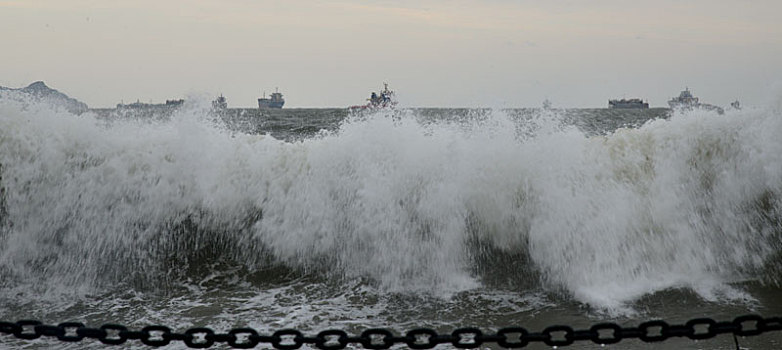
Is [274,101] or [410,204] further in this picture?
[274,101]

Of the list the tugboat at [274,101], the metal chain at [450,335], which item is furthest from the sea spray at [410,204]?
the tugboat at [274,101]

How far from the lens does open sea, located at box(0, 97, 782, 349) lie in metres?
4.31

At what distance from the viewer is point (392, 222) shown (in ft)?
17.5

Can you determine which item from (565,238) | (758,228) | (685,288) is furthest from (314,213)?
(758,228)

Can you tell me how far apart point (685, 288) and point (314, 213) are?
3.32 metres

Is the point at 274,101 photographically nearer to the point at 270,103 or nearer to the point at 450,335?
the point at 270,103

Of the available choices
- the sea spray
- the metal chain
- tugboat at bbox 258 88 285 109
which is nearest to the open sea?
the sea spray

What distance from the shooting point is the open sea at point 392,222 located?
170 inches

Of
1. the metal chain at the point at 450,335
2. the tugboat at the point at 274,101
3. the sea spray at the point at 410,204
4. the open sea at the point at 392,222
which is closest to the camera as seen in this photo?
the metal chain at the point at 450,335

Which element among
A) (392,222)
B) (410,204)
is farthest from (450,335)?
→ (410,204)

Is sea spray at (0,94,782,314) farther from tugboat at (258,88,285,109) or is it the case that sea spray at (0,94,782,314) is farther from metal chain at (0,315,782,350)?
tugboat at (258,88,285,109)

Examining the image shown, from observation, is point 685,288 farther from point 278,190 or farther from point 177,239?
point 177,239

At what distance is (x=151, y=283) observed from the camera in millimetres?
4906

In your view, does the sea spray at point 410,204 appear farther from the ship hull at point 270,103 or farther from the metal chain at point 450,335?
the ship hull at point 270,103
